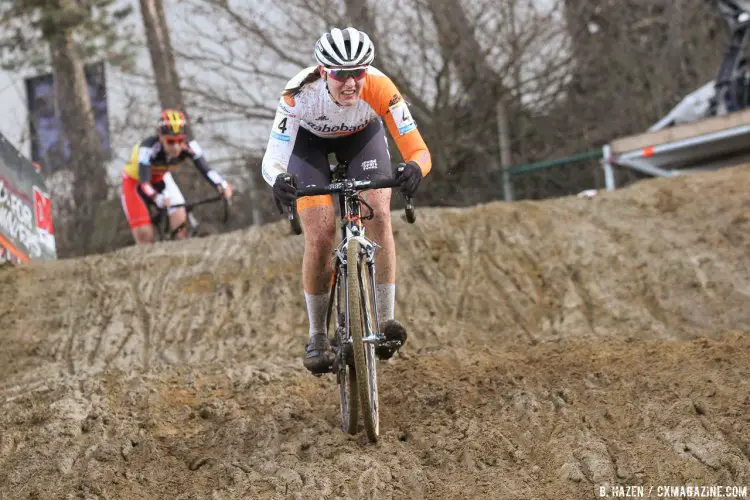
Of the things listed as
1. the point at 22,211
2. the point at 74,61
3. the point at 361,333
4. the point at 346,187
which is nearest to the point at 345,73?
the point at 346,187

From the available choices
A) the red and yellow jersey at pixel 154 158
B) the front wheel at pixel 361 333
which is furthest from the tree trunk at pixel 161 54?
the front wheel at pixel 361 333

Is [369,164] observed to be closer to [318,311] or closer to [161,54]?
[318,311]

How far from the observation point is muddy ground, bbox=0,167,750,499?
5938 mm

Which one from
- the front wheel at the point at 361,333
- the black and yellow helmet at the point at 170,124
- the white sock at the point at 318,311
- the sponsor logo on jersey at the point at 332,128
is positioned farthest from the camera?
the black and yellow helmet at the point at 170,124

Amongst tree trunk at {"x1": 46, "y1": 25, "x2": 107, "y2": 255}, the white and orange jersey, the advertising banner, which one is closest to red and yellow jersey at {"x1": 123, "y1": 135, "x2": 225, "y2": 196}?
the advertising banner

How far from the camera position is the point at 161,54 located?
1834cm

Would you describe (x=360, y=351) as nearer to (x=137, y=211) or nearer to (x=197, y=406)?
(x=197, y=406)

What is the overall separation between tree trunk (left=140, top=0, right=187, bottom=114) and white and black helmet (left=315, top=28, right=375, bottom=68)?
12092mm

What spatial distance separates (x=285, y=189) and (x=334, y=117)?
2.73ft

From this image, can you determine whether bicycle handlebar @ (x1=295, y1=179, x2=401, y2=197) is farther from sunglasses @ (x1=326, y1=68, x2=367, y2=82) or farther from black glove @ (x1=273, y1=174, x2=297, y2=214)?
sunglasses @ (x1=326, y1=68, x2=367, y2=82)

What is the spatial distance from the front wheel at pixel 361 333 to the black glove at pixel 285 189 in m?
0.51

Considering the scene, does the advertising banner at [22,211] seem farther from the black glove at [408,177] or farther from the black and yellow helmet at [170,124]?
the black glove at [408,177]

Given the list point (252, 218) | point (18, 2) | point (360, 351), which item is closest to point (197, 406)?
point (360, 351)

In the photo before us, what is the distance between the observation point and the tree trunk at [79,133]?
56.5 ft
